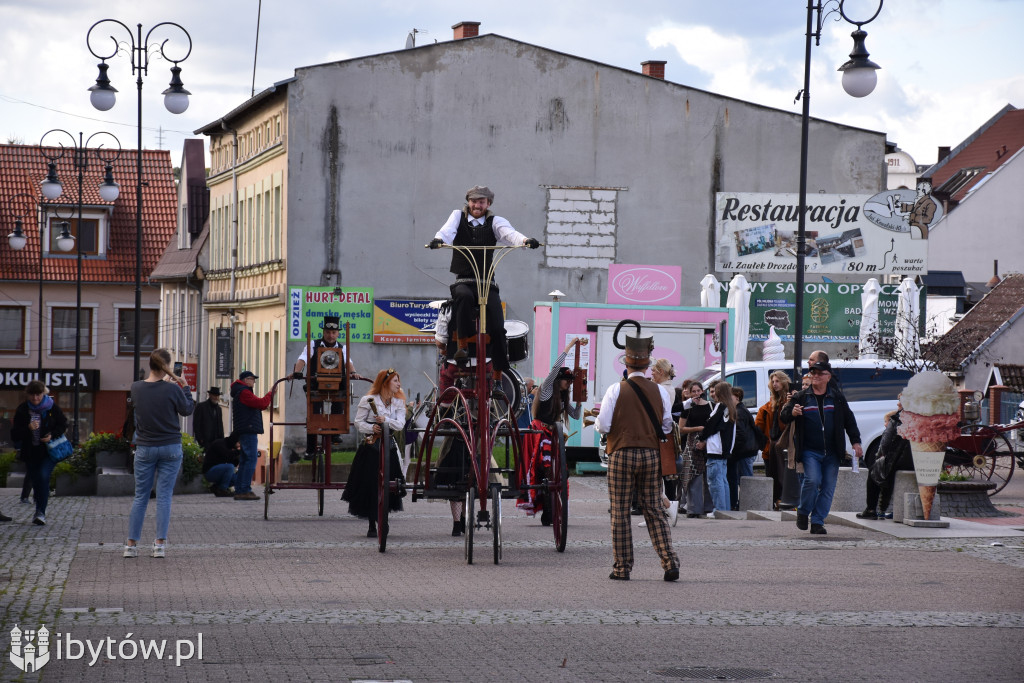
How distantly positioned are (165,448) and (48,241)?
47.5 m

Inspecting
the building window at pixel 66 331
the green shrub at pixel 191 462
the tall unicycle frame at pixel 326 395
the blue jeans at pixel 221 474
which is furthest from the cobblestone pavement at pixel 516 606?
the building window at pixel 66 331

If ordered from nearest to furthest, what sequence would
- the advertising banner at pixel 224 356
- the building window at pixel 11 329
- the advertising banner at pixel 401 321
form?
1. the advertising banner at pixel 401 321
2. the advertising banner at pixel 224 356
3. the building window at pixel 11 329

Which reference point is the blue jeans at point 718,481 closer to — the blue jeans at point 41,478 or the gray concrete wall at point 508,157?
the blue jeans at point 41,478

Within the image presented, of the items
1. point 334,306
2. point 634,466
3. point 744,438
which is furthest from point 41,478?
point 334,306

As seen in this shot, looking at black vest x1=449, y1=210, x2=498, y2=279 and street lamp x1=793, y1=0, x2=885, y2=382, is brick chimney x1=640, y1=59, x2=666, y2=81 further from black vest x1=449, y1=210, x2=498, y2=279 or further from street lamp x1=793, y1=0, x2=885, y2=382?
black vest x1=449, y1=210, x2=498, y2=279

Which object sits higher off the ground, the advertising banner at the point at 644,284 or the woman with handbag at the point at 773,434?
the advertising banner at the point at 644,284

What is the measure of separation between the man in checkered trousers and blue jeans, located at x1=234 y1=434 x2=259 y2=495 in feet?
33.1

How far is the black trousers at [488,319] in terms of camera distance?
13.0 metres

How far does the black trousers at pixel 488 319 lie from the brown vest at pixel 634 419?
1932mm

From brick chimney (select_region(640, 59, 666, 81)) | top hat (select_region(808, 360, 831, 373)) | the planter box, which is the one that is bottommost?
the planter box

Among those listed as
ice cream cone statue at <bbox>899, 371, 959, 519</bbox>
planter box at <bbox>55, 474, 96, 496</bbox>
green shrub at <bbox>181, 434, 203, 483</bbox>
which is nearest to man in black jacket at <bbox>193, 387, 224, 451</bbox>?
green shrub at <bbox>181, 434, 203, 483</bbox>

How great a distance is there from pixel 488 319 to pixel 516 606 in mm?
3687

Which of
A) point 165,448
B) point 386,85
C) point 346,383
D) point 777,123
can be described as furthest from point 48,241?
point 165,448

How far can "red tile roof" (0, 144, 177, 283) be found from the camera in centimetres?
5716
